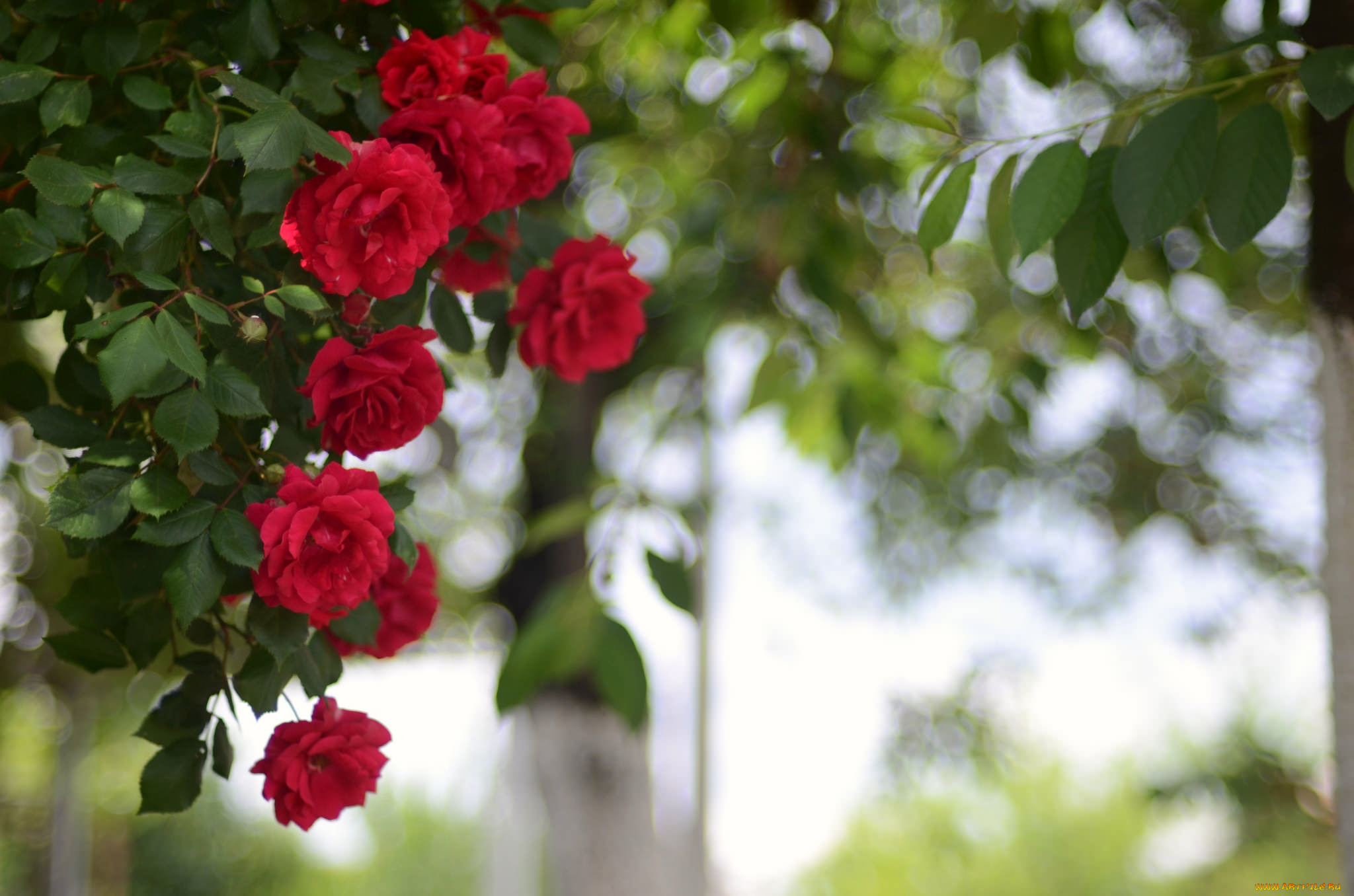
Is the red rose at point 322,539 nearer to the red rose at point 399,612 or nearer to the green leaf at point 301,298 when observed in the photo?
the green leaf at point 301,298

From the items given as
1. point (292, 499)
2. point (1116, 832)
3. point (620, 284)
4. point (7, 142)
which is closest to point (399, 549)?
point (292, 499)

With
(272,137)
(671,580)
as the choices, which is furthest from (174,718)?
(671,580)

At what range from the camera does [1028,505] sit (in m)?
3.41

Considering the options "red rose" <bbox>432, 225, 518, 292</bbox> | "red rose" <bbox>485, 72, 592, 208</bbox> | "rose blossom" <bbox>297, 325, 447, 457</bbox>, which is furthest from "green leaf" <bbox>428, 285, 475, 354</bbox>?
"rose blossom" <bbox>297, 325, 447, 457</bbox>

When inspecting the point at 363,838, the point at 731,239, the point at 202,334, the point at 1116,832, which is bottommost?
the point at 363,838

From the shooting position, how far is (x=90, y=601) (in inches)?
33.1

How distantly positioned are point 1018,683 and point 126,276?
3.28 metres

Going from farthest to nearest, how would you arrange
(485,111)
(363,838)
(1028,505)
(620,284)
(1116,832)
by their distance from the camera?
(363,838) → (1116,832) → (1028,505) → (620,284) → (485,111)

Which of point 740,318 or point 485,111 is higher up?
point 485,111

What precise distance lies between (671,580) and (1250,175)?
0.75 metres

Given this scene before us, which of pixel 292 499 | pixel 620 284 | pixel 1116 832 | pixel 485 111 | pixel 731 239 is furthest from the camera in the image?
pixel 1116 832

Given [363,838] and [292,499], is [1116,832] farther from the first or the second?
[292,499]

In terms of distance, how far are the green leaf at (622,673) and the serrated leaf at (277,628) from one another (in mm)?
517

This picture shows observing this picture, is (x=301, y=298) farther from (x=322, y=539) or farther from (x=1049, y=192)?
(x=1049, y=192)
